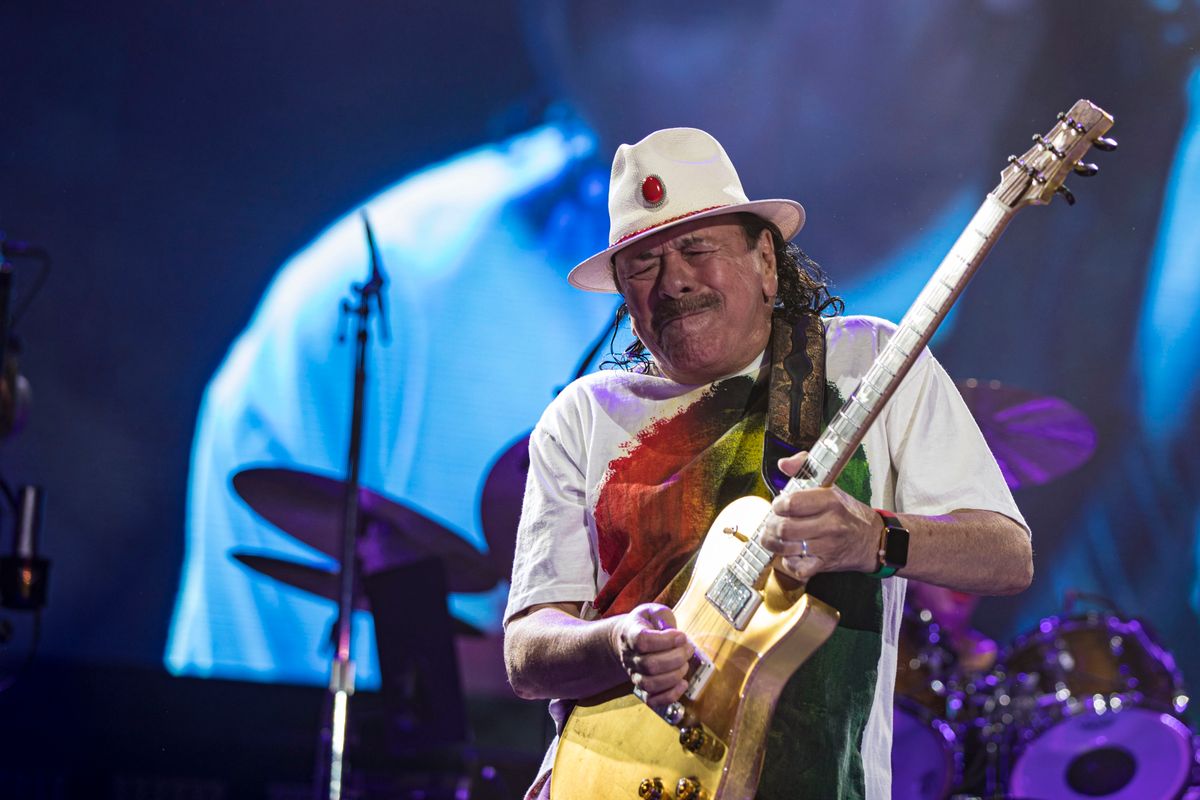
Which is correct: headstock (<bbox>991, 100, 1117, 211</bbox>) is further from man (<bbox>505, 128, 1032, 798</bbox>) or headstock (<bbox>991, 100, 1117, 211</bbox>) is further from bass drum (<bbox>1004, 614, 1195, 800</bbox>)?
bass drum (<bbox>1004, 614, 1195, 800</bbox>)

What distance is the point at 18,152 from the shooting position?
5.54 metres

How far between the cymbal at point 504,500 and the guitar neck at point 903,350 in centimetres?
268

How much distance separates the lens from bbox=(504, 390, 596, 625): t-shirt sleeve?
2477 mm

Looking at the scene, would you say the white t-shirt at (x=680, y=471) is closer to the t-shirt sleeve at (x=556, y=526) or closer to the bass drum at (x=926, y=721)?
the t-shirt sleeve at (x=556, y=526)

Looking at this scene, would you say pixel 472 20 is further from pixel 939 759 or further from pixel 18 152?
pixel 939 759

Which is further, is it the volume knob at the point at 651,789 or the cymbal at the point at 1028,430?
the cymbal at the point at 1028,430

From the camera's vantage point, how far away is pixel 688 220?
8.23ft

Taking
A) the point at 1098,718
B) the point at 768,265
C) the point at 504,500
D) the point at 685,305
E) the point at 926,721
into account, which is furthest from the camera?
the point at 1098,718

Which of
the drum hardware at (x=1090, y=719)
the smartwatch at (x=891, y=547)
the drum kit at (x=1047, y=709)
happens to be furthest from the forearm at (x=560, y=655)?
the drum hardware at (x=1090, y=719)

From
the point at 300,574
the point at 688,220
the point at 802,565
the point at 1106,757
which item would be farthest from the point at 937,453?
the point at 1106,757

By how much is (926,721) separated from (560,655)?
3.26m

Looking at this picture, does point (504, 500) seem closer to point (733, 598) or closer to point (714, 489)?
point (714, 489)

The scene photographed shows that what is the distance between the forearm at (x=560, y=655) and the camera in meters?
2.17

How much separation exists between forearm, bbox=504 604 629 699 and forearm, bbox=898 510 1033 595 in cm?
53
